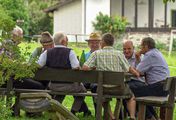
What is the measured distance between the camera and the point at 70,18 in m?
41.6

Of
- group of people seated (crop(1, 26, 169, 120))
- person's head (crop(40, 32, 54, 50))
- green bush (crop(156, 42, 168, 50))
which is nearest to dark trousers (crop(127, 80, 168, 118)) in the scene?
group of people seated (crop(1, 26, 169, 120))

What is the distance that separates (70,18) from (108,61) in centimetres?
3240

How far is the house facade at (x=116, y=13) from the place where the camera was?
130ft

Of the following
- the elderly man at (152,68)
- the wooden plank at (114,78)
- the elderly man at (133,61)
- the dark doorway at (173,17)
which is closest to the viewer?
the wooden plank at (114,78)

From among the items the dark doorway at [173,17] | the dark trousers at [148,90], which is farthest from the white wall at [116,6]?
the dark trousers at [148,90]

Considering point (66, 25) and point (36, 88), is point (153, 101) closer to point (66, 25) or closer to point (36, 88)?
point (36, 88)

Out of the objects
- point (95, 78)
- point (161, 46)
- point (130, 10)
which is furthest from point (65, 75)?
point (130, 10)

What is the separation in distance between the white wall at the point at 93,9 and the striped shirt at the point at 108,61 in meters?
30.0

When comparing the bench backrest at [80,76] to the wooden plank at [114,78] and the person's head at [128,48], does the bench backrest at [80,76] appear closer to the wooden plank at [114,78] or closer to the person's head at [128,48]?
the wooden plank at [114,78]

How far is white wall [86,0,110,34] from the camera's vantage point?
130 feet

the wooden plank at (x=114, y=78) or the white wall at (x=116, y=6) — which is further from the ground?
the white wall at (x=116, y=6)

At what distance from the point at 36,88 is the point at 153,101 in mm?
1965

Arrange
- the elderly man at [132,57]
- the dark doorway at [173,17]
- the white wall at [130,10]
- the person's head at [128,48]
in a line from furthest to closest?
the dark doorway at [173,17], the white wall at [130,10], the person's head at [128,48], the elderly man at [132,57]

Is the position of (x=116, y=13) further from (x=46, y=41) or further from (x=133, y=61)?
(x=133, y=61)
